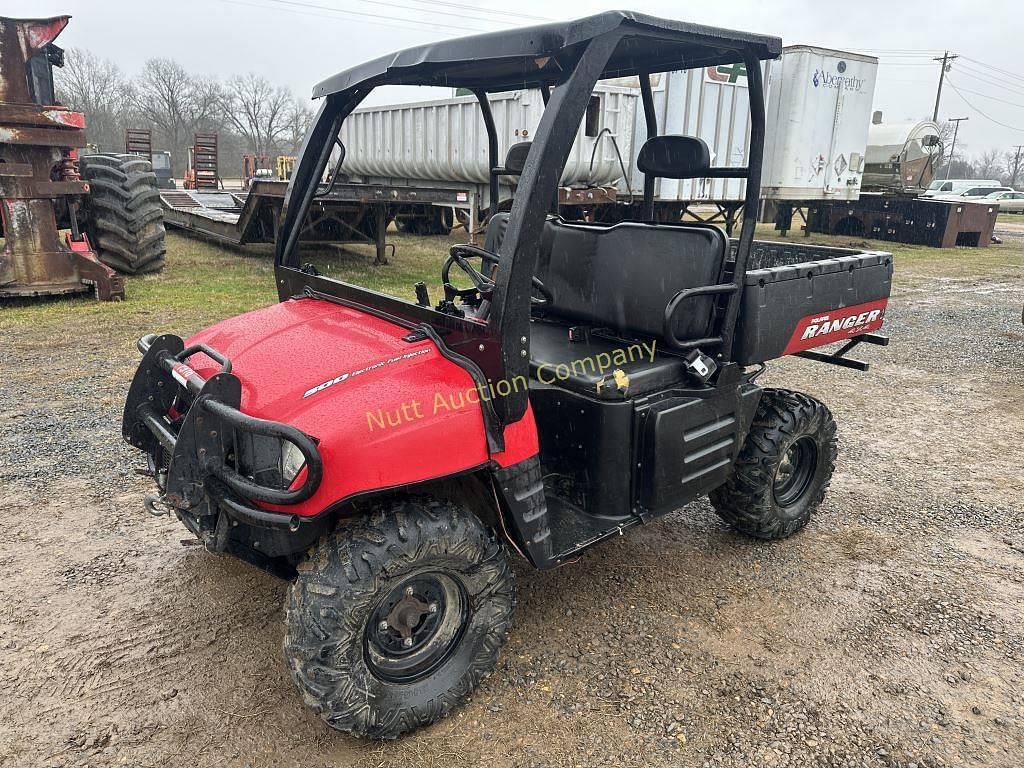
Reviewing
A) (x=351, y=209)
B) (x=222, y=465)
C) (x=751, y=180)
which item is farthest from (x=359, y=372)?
(x=351, y=209)

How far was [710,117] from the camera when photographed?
12.6 meters

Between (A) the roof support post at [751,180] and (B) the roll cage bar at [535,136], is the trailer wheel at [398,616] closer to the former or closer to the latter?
(B) the roll cage bar at [535,136]

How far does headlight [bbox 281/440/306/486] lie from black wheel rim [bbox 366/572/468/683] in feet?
1.48

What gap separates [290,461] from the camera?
2.16 metres

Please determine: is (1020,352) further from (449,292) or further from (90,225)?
(90,225)

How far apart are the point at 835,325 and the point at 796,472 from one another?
77cm

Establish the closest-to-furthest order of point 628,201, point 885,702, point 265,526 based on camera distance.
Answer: point 265,526 → point 885,702 → point 628,201

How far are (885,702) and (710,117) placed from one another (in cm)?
1172

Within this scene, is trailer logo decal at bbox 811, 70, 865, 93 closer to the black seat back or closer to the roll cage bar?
the roll cage bar

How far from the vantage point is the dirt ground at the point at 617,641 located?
7.44 ft

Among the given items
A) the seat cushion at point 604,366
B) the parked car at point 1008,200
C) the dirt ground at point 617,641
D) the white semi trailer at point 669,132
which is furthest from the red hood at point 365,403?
the parked car at point 1008,200

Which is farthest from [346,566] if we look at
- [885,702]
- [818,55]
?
[818,55]

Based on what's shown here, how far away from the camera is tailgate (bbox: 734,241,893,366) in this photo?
291 centimetres

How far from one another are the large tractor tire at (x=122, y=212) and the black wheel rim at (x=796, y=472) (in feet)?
26.1
